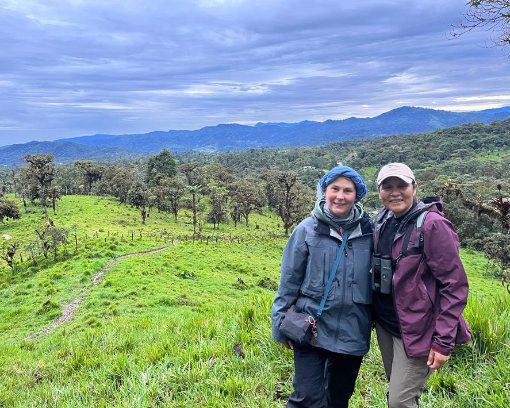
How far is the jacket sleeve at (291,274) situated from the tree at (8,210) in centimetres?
6211

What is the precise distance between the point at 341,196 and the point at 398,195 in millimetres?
449

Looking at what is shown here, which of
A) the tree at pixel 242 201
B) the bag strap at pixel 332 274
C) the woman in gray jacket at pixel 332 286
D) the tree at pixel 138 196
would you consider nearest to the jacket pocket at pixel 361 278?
the woman in gray jacket at pixel 332 286

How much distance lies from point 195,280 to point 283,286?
23.7 m

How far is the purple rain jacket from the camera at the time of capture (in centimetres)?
275

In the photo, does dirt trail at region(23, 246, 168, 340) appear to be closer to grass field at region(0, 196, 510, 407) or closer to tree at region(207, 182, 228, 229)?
grass field at region(0, 196, 510, 407)

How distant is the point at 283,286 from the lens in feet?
10.9

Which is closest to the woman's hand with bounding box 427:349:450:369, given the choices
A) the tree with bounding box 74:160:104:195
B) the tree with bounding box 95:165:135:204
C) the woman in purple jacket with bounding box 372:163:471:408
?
the woman in purple jacket with bounding box 372:163:471:408

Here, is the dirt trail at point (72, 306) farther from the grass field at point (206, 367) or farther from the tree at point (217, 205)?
the tree at point (217, 205)

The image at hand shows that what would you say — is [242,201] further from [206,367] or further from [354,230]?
[354,230]

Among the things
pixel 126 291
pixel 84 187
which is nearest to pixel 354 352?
pixel 126 291

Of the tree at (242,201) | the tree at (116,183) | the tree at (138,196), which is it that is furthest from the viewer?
the tree at (116,183)

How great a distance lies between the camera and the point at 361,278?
3.20m

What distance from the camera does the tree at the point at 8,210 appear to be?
180 feet

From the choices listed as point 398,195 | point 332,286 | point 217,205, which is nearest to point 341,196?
point 398,195
